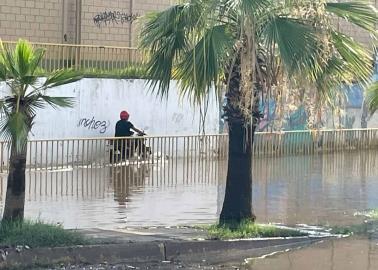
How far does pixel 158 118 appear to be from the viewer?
1083 inches

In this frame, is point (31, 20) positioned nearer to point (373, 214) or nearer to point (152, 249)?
point (373, 214)

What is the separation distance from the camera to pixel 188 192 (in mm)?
18859

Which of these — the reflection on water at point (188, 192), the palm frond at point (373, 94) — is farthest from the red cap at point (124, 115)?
the palm frond at point (373, 94)

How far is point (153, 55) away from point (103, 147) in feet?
38.9

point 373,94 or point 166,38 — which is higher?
point 166,38

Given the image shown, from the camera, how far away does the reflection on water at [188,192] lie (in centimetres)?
1509

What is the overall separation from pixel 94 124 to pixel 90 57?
3012mm

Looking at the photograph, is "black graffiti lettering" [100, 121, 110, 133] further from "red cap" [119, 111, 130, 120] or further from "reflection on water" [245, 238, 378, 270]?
"reflection on water" [245, 238, 378, 270]

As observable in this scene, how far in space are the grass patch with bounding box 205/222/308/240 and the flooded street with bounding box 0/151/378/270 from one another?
541 millimetres

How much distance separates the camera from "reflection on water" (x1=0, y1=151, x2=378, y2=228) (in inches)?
594

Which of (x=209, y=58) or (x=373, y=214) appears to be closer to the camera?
(x=209, y=58)

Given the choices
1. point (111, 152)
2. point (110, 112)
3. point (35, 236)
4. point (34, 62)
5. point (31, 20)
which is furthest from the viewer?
point (31, 20)

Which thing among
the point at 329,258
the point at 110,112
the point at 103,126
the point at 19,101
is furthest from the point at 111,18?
the point at 329,258

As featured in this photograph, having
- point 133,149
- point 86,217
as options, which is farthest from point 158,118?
point 86,217
